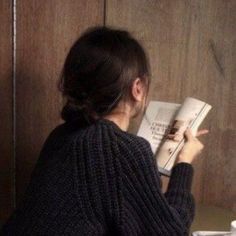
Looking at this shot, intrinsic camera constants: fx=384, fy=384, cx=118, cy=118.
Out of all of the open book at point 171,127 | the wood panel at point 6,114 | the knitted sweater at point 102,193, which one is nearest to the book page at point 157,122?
the open book at point 171,127

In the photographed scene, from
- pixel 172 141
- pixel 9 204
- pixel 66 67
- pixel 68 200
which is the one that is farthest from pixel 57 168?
pixel 9 204

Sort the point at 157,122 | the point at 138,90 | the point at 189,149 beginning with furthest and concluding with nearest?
the point at 157,122
the point at 189,149
the point at 138,90

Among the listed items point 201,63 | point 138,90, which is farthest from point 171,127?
point 201,63

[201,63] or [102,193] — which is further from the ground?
[201,63]

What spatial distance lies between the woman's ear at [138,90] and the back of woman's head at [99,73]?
1 centimetres

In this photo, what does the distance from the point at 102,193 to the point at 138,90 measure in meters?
0.26

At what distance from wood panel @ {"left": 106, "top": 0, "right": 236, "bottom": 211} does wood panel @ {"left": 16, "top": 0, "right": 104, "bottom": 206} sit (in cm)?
15

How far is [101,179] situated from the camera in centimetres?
75

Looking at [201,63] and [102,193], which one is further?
[201,63]

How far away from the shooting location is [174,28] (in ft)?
4.33

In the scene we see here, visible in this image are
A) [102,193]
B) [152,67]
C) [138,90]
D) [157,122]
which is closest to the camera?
[102,193]

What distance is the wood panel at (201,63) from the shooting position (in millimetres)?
1290

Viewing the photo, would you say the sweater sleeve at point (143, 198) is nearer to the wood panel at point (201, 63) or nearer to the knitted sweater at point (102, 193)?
the knitted sweater at point (102, 193)

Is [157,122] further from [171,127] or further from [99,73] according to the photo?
[99,73]
